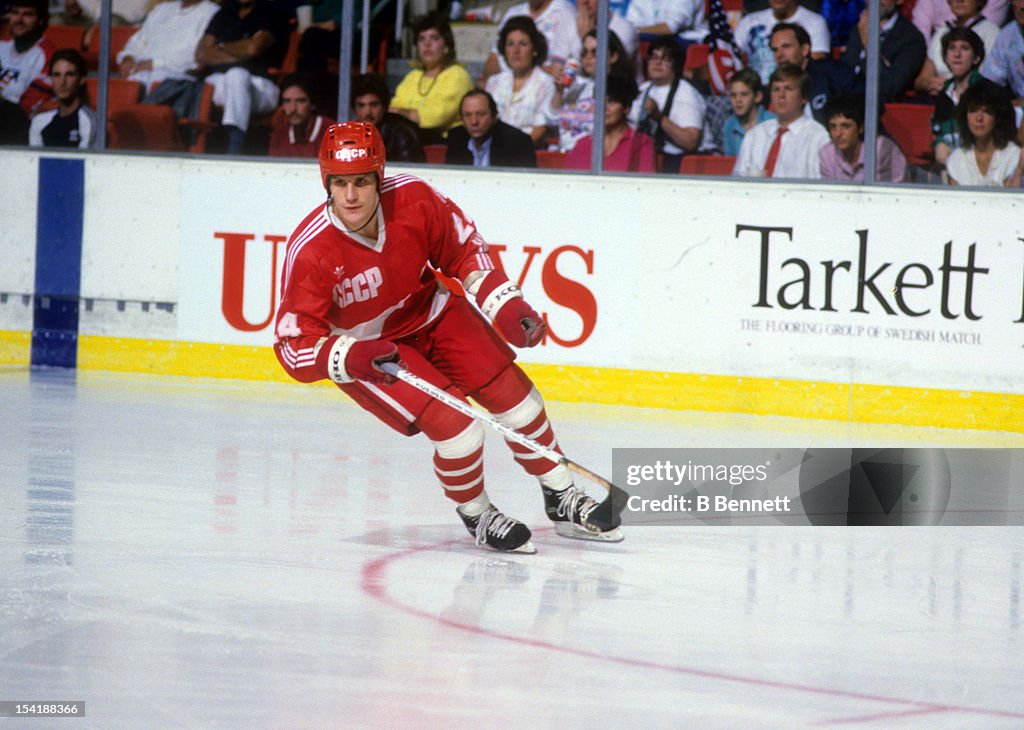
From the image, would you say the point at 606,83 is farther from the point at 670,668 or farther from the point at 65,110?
the point at 670,668

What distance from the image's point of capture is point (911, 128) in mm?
6434

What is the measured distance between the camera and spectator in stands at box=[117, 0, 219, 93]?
7.50 metres

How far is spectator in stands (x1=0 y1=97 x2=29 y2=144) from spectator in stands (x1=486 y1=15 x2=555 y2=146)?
94.7 inches

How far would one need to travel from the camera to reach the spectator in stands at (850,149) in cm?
642

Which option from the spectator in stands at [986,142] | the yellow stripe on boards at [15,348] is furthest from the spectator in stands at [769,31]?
the yellow stripe on boards at [15,348]

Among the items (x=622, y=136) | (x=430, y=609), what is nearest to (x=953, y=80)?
(x=622, y=136)

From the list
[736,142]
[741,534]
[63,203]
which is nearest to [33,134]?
[63,203]

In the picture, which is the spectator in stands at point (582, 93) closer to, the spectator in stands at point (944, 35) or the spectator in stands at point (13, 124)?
the spectator in stands at point (944, 35)

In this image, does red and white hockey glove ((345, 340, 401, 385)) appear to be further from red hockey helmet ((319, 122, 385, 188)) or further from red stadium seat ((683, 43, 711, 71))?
red stadium seat ((683, 43, 711, 71))

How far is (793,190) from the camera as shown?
646cm

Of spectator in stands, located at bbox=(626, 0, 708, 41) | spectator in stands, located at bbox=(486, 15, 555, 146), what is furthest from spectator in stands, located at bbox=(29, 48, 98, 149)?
spectator in stands, located at bbox=(626, 0, 708, 41)

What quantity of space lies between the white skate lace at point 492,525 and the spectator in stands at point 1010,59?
345 cm

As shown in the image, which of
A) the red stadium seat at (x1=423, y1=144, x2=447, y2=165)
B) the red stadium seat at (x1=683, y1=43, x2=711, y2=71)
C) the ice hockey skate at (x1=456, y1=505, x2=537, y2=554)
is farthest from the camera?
the red stadium seat at (x1=423, y1=144, x2=447, y2=165)

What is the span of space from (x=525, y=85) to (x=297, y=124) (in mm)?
1149
